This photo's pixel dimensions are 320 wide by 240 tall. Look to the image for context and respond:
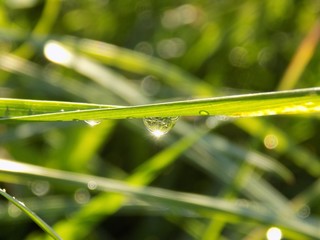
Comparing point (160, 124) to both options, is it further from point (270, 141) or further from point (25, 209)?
point (270, 141)

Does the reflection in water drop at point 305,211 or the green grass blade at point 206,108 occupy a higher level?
the reflection in water drop at point 305,211

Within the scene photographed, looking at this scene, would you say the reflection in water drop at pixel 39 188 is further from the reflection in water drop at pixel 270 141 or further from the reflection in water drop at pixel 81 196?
the reflection in water drop at pixel 270 141

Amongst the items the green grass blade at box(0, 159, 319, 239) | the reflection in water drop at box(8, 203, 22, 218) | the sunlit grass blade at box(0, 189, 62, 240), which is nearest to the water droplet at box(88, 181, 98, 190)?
the green grass blade at box(0, 159, 319, 239)

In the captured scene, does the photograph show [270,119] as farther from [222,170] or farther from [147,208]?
[147,208]

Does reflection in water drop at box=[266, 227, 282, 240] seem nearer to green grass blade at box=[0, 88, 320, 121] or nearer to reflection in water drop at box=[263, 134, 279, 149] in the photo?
reflection in water drop at box=[263, 134, 279, 149]

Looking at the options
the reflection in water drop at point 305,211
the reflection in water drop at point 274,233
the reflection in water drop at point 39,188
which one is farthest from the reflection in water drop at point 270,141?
the reflection in water drop at point 39,188

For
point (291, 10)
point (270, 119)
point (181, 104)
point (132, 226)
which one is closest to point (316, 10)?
point (291, 10)
